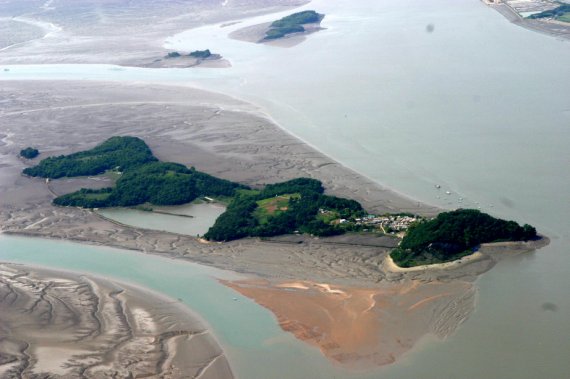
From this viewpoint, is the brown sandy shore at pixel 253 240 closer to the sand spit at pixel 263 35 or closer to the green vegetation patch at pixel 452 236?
the green vegetation patch at pixel 452 236

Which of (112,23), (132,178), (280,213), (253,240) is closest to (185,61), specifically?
(112,23)

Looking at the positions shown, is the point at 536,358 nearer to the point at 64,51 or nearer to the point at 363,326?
the point at 363,326

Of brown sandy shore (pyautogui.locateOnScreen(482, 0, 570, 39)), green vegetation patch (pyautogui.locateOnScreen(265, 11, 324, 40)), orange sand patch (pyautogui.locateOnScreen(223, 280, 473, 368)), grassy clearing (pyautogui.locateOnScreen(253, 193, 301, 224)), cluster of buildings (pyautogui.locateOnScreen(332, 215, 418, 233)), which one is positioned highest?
green vegetation patch (pyautogui.locateOnScreen(265, 11, 324, 40))

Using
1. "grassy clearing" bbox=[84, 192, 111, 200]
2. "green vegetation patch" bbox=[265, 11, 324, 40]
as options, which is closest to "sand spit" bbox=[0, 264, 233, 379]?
"grassy clearing" bbox=[84, 192, 111, 200]

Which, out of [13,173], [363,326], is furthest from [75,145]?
[363,326]

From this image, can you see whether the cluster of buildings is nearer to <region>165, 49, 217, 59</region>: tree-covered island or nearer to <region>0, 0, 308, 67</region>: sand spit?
<region>165, 49, 217, 59</region>: tree-covered island

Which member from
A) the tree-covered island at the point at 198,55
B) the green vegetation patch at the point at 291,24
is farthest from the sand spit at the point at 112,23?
the green vegetation patch at the point at 291,24
